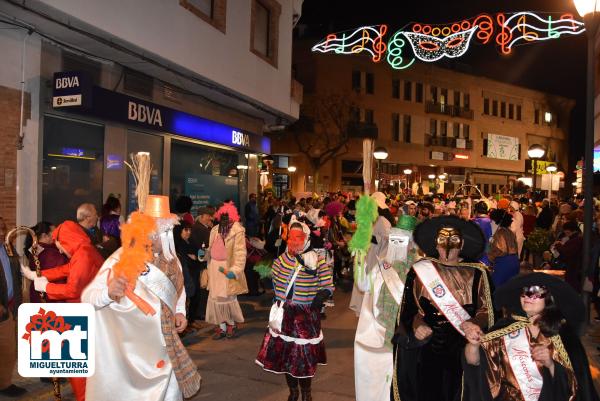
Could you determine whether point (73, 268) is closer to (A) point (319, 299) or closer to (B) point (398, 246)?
(A) point (319, 299)

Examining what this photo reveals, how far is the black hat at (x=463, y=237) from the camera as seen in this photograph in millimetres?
4273

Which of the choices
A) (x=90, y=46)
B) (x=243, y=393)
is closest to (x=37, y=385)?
(x=243, y=393)

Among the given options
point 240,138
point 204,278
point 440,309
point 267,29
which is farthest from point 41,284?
point 267,29

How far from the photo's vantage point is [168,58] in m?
11.6

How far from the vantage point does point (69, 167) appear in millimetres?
10461

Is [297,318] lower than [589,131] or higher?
lower

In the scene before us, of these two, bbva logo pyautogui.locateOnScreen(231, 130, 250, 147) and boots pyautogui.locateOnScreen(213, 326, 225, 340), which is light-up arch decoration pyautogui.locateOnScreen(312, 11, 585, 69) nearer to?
bbva logo pyautogui.locateOnScreen(231, 130, 250, 147)

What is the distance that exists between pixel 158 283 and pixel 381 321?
217 cm

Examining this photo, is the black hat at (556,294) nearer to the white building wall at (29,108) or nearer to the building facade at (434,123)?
the white building wall at (29,108)

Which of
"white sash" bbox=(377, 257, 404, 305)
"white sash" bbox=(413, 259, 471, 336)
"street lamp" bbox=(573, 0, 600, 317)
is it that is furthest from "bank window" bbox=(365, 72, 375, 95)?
"white sash" bbox=(413, 259, 471, 336)

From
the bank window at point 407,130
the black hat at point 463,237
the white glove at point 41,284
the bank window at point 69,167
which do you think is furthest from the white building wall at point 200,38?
the bank window at point 407,130

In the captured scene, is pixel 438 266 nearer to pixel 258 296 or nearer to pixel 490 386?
pixel 490 386

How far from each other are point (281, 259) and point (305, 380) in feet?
3.80

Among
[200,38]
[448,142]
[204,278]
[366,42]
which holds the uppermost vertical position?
[448,142]
